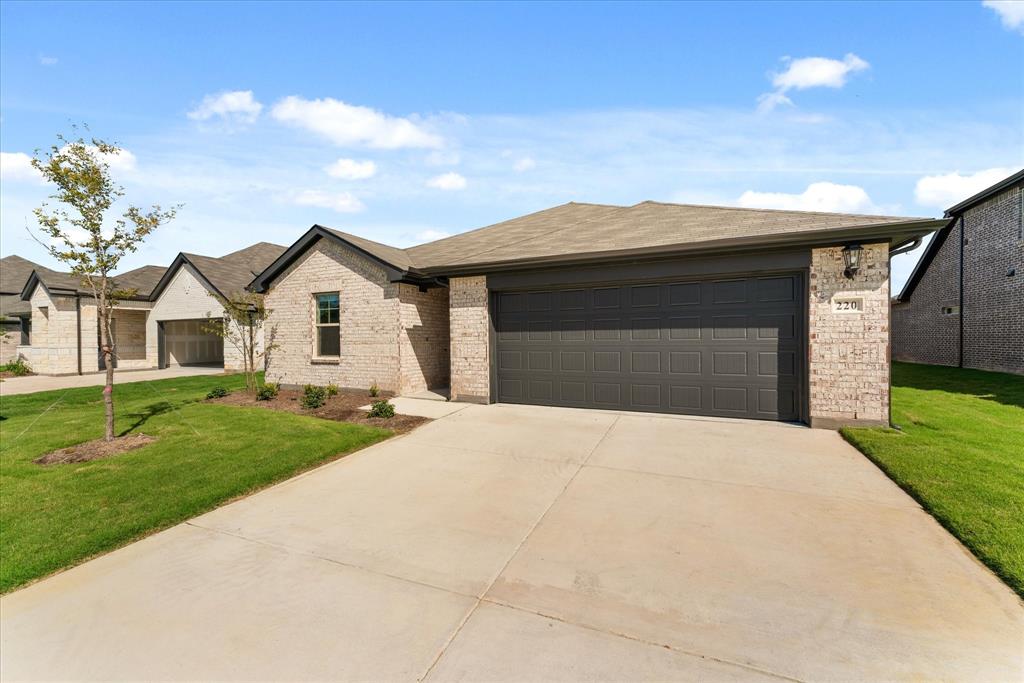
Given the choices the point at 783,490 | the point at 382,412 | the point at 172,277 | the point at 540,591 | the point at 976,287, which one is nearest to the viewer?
the point at 540,591

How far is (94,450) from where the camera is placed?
20.5 ft

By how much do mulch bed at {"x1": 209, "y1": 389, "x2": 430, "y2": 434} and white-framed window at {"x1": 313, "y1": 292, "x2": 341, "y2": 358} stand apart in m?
1.33

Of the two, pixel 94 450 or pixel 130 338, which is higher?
pixel 130 338

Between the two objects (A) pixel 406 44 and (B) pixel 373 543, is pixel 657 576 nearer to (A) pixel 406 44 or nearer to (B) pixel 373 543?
(B) pixel 373 543

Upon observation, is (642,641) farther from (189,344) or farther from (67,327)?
(189,344)

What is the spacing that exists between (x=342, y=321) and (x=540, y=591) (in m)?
10.4

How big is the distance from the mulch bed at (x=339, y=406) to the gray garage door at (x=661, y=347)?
8.92 ft

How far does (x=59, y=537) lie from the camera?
3686 mm

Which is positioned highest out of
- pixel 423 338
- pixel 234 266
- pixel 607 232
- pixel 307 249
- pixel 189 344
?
pixel 234 266

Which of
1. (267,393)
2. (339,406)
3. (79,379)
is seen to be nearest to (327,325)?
(267,393)

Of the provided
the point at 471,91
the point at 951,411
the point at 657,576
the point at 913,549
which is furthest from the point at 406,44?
the point at 951,411

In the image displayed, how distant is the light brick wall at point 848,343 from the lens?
6652mm

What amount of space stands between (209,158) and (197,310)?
33.4 feet

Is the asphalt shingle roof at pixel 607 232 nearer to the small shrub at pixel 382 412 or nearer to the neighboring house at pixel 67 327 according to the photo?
the small shrub at pixel 382 412
